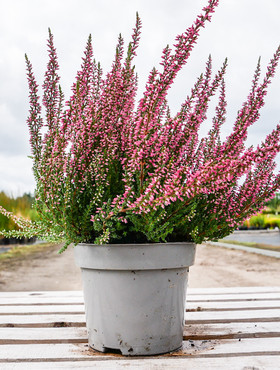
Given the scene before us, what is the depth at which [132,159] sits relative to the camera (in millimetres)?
1398

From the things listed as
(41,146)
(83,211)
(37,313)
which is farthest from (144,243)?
(37,313)

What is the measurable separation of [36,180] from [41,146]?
0.46 ft

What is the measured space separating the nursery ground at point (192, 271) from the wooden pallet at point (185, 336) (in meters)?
2.79

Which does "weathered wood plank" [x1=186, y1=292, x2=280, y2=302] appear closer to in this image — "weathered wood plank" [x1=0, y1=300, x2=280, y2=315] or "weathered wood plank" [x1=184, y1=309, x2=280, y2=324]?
"weathered wood plank" [x1=0, y1=300, x2=280, y2=315]

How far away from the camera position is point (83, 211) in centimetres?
158

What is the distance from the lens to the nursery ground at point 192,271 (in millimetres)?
5273

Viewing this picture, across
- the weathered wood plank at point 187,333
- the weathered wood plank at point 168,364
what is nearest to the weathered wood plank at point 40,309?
the weathered wood plank at point 187,333

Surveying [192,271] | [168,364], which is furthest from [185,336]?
[192,271]

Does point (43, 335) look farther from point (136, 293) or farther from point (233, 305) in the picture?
point (233, 305)

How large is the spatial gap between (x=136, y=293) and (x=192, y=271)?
16.2 ft

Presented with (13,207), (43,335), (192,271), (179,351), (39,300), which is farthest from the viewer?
(13,207)

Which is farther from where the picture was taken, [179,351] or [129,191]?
[179,351]

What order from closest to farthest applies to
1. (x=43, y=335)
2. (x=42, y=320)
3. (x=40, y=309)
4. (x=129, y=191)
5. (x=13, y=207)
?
(x=129, y=191), (x=43, y=335), (x=42, y=320), (x=40, y=309), (x=13, y=207)

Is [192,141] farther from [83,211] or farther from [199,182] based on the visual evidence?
[83,211]
